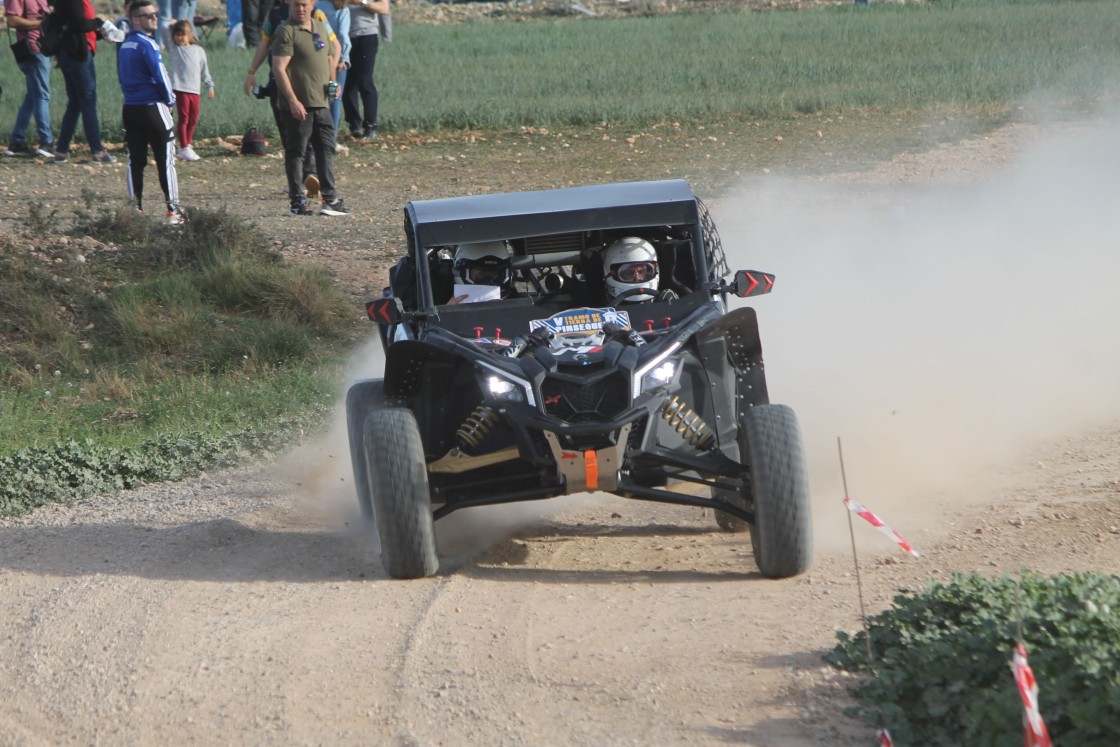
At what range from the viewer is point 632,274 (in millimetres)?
7602

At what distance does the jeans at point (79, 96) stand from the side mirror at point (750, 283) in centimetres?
1141

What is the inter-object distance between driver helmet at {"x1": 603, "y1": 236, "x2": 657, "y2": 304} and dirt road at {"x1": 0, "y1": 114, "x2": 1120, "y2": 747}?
1.20 metres

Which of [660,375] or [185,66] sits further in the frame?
[185,66]

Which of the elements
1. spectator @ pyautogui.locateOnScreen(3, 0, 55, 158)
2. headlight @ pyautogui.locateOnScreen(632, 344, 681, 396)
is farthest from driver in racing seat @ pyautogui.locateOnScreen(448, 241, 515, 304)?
spectator @ pyautogui.locateOnScreen(3, 0, 55, 158)

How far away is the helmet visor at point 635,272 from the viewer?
24.9 ft

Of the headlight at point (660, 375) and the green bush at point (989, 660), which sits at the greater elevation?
the headlight at point (660, 375)

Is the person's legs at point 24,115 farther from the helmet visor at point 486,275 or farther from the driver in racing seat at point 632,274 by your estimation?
the driver in racing seat at point 632,274

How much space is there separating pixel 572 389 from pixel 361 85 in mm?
13380

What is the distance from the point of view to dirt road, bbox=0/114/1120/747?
16.5 feet

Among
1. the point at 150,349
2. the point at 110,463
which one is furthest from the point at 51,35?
the point at 110,463

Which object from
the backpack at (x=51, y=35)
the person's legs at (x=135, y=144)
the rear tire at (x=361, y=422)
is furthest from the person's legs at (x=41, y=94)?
the rear tire at (x=361, y=422)

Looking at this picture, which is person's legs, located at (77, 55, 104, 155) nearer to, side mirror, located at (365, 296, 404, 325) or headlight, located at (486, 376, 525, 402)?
side mirror, located at (365, 296, 404, 325)

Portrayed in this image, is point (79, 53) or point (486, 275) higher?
point (79, 53)

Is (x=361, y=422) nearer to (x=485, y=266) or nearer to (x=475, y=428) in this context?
(x=475, y=428)
